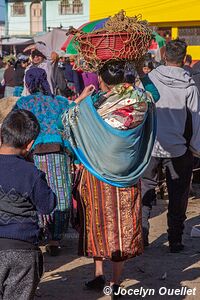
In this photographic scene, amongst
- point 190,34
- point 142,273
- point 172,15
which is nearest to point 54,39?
point 190,34

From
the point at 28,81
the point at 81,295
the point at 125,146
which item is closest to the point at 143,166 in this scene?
the point at 125,146

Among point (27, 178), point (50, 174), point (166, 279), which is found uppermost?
point (27, 178)

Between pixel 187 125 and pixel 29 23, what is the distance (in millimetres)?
48483

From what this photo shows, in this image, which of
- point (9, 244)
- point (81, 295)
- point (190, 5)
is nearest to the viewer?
point (9, 244)

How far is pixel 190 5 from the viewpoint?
1090 inches

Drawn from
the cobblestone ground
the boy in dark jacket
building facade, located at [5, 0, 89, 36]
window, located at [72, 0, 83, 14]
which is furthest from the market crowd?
window, located at [72, 0, 83, 14]

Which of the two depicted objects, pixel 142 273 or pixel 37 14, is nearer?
pixel 142 273

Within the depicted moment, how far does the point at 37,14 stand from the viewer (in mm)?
53312

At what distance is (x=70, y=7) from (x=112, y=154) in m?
46.4

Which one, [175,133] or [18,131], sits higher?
[18,131]

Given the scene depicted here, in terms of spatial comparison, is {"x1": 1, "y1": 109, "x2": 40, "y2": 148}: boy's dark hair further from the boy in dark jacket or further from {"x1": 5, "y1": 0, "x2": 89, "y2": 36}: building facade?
{"x1": 5, "y1": 0, "x2": 89, "y2": 36}: building facade

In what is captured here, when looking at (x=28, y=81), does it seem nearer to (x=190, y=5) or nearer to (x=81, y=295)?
(x=81, y=295)

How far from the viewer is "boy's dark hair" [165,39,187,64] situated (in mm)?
6262

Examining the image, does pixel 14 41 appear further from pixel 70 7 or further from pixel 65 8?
pixel 70 7
